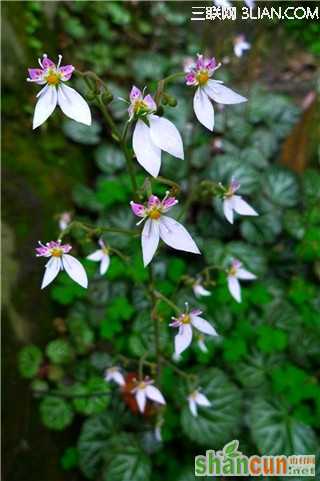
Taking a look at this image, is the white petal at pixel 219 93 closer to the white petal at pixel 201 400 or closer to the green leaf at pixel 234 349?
the white petal at pixel 201 400

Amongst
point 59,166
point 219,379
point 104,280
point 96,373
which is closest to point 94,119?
point 59,166

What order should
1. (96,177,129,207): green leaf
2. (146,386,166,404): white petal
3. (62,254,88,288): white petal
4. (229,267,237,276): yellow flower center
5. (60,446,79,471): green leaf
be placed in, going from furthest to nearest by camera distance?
(96,177,129,207): green leaf
(60,446,79,471): green leaf
(229,267,237,276): yellow flower center
(146,386,166,404): white petal
(62,254,88,288): white petal

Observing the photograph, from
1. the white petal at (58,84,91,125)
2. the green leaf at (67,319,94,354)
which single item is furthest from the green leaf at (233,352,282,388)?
the white petal at (58,84,91,125)

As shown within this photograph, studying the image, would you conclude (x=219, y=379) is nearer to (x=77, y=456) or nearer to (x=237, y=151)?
(x=77, y=456)

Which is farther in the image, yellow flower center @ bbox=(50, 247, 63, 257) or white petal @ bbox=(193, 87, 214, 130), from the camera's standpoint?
yellow flower center @ bbox=(50, 247, 63, 257)

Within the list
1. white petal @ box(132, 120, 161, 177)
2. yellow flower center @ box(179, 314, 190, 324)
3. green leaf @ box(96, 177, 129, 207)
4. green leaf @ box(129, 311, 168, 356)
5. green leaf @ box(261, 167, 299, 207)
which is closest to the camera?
white petal @ box(132, 120, 161, 177)

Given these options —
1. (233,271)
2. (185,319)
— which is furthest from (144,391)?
(233,271)

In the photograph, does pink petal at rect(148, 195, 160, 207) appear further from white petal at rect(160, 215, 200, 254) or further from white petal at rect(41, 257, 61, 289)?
white petal at rect(41, 257, 61, 289)
